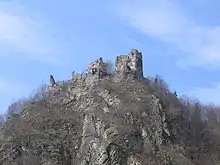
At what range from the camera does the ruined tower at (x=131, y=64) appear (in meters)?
98.2

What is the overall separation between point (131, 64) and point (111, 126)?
22.1 m

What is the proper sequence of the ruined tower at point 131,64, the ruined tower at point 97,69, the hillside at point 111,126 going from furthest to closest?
the ruined tower at point 131,64, the ruined tower at point 97,69, the hillside at point 111,126

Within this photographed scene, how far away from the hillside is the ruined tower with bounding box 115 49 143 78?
0.19m

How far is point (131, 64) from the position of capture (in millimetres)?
99500

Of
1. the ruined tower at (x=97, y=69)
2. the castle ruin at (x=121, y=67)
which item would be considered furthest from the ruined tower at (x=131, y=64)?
the ruined tower at (x=97, y=69)

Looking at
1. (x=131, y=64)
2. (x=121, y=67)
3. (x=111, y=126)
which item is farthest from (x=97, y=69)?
(x=111, y=126)

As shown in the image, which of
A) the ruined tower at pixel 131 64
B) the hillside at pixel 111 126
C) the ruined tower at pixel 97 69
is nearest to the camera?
the hillside at pixel 111 126

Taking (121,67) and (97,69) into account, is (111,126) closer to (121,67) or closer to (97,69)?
(97,69)

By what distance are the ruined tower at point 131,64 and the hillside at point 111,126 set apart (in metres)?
0.19

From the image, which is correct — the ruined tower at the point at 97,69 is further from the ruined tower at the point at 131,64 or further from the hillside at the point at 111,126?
the ruined tower at the point at 131,64

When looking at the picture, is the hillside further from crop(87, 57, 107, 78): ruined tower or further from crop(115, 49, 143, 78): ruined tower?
crop(115, 49, 143, 78): ruined tower

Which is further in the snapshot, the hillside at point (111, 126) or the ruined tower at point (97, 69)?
the ruined tower at point (97, 69)

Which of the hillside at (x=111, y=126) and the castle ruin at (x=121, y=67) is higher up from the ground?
the castle ruin at (x=121, y=67)

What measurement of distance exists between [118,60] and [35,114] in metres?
20.8
